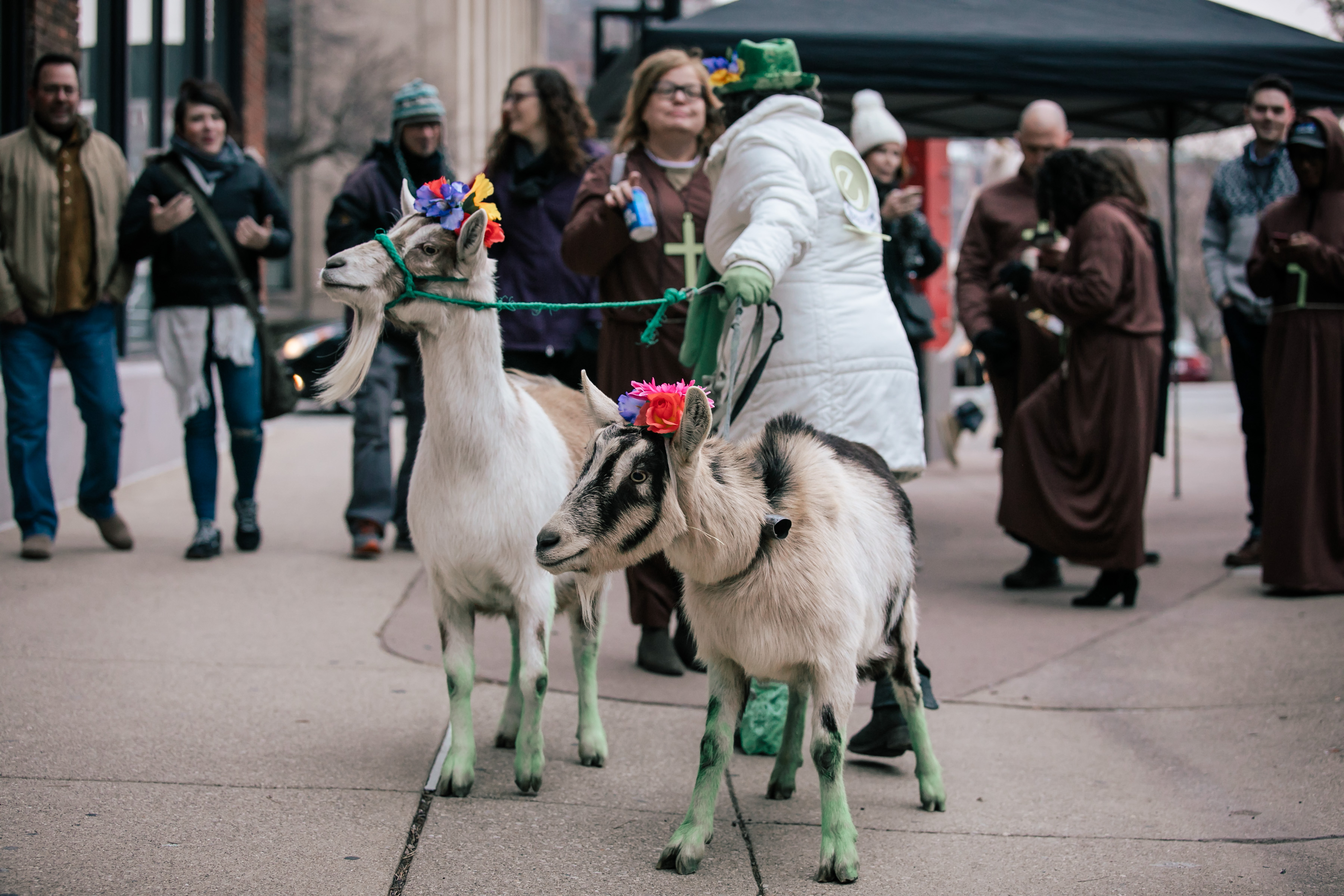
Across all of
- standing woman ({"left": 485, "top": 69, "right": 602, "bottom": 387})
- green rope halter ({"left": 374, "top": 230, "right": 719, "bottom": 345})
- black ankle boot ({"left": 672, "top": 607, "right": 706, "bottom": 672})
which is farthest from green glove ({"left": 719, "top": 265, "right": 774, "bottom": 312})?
standing woman ({"left": 485, "top": 69, "right": 602, "bottom": 387})

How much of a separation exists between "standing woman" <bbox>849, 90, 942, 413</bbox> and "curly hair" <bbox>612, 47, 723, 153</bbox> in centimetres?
188

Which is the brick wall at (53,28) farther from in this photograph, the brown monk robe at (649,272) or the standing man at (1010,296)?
the standing man at (1010,296)

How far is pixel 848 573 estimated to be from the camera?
10.9 feet

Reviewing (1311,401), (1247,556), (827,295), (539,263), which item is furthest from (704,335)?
(1247,556)

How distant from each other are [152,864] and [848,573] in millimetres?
1919

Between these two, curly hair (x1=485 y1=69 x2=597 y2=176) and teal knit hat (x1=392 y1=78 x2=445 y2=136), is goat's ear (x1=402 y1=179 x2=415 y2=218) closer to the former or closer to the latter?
curly hair (x1=485 y1=69 x2=597 y2=176)

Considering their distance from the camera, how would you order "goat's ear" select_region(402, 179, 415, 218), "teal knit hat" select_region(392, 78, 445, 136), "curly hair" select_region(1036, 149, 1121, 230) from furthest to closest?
"teal knit hat" select_region(392, 78, 445, 136)
"curly hair" select_region(1036, 149, 1121, 230)
"goat's ear" select_region(402, 179, 415, 218)

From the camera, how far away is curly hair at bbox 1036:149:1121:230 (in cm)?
626

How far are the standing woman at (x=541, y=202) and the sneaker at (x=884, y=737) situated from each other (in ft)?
9.11

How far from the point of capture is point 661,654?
5.20m

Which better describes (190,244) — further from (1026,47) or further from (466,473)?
(1026,47)

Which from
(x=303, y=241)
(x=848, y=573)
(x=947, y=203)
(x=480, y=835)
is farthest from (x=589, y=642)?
(x=303, y=241)

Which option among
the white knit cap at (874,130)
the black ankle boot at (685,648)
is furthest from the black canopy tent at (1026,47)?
the black ankle boot at (685,648)

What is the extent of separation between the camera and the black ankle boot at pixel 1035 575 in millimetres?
6895
